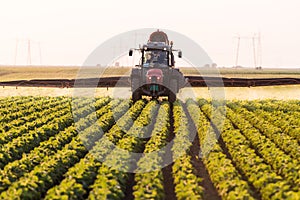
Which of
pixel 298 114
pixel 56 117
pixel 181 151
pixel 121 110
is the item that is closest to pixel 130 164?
pixel 181 151

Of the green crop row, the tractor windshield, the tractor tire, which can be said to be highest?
the tractor windshield

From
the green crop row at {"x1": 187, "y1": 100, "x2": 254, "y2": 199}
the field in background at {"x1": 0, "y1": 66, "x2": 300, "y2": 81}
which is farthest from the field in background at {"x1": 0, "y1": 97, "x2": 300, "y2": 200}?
the field in background at {"x1": 0, "y1": 66, "x2": 300, "y2": 81}

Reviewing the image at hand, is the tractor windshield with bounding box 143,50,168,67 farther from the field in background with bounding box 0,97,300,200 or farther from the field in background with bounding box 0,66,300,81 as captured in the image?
the field in background with bounding box 0,66,300,81

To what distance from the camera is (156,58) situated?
86.5 feet

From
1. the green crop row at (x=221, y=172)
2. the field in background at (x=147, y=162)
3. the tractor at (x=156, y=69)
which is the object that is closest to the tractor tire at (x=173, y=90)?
the tractor at (x=156, y=69)

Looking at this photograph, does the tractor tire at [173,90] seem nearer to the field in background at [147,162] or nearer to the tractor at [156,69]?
the tractor at [156,69]

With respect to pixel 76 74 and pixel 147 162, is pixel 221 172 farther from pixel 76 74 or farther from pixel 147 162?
pixel 76 74

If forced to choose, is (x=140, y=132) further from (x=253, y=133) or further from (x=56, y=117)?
(x=56, y=117)

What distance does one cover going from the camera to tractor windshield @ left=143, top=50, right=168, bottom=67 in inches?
1037

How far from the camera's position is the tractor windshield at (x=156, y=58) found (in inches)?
1037

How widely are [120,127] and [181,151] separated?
4.44 m

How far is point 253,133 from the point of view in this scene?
631 inches

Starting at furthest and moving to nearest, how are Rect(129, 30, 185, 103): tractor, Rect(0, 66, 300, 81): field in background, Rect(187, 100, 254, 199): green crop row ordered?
1. Rect(0, 66, 300, 81): field in background
2. Rect(129, 30, 185, 103): tractor
3. Rect(187, 100, 254, 199): green crop row

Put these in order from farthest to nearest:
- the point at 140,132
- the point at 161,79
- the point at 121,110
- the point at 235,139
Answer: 1. the point at 161,79
2. the point at 121,110
3. the point at 140,132
4. the point at 235,139
